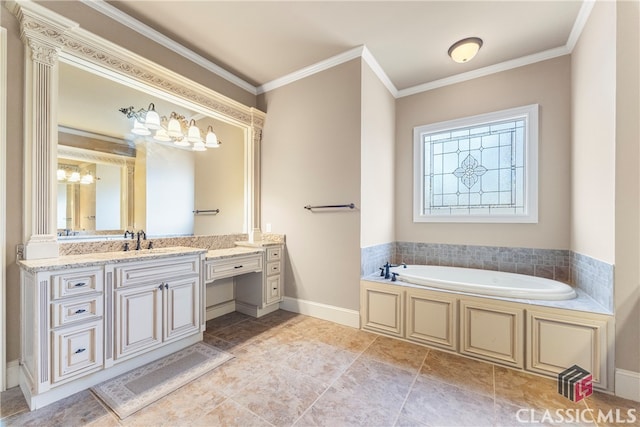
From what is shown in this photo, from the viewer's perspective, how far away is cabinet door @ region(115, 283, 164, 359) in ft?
6.23

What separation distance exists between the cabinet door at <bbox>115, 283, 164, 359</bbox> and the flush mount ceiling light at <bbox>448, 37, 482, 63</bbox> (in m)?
3.46

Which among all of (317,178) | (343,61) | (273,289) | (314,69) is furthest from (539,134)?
(273,289)

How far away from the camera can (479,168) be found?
3.24 metres

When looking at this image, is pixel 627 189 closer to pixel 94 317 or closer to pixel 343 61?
pixel 343 61

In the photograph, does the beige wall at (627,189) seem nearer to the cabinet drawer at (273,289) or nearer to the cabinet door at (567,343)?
the cabinet door at (567,343)

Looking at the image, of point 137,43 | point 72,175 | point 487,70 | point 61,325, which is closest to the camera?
point 61,325

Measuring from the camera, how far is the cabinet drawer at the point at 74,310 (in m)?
1.62

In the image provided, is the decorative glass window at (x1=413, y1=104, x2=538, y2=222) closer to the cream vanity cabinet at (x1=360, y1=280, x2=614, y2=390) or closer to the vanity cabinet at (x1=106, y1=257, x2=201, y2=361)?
the cream vanity cabinet at (x1=360, y1=280, x2=614, y2=390)

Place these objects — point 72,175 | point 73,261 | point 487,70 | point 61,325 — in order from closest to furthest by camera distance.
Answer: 1. point 61,325
2. point 73,261
3. point 72,175
4. point 487,70

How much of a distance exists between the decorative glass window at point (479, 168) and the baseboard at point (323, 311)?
1.58 m

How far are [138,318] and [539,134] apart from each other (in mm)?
4151

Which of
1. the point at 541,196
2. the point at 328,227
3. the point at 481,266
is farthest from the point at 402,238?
the point at 541,196

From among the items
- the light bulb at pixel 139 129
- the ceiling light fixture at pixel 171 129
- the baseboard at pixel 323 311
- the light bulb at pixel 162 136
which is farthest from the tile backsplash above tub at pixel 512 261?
the light bulb at pixel 139 129

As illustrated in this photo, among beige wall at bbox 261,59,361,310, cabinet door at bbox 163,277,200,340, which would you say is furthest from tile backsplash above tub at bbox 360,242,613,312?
cabinet door at bbox 163,277,200,340
